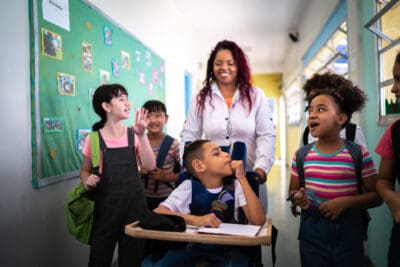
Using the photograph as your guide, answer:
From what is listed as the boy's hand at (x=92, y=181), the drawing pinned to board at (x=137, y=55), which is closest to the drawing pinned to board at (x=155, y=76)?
the drawing pinned to board at (x=137, y=55)

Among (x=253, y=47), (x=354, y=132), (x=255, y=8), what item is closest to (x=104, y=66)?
(x=354, y=132)

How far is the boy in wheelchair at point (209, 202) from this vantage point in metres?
1.28

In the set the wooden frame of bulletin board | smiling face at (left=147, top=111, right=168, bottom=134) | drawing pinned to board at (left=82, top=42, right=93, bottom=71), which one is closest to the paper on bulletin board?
the wooden frame of bulletin board

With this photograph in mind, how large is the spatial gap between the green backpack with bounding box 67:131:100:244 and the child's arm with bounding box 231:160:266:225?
2.47ft

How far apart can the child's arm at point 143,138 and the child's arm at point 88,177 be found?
0.27 meters

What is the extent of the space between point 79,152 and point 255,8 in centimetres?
469

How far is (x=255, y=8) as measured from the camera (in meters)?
6.02

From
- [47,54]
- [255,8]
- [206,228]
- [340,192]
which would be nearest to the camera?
[206,228]

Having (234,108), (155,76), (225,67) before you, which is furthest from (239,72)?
(155,76)

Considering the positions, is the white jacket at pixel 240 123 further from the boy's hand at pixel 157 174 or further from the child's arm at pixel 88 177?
the child's arm at pixel 88 177

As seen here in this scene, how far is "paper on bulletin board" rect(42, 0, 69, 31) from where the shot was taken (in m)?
2.03

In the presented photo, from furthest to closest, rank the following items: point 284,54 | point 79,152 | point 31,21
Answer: point 284,54 < point 79,152 < point 31,21

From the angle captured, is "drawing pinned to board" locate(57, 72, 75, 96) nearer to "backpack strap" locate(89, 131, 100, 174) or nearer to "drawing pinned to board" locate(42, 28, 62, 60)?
"drawing pinned to board" locate(42, 28, 62, 60)

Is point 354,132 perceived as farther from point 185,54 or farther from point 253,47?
point 253,47
